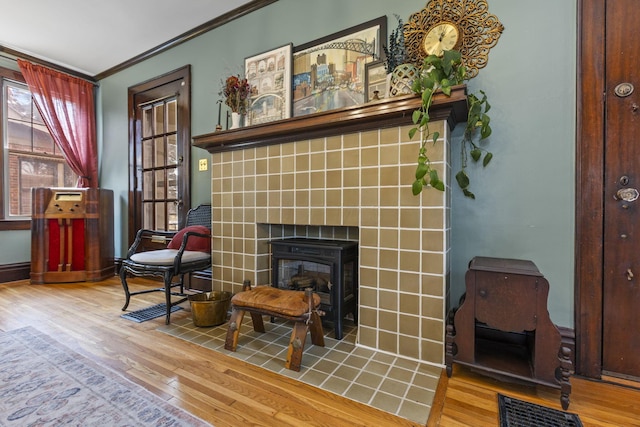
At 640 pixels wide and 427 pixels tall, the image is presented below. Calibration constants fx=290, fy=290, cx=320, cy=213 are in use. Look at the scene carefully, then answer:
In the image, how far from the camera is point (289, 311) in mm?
1523

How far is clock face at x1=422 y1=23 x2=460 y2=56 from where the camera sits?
1771mm

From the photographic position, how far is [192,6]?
2.63 meters

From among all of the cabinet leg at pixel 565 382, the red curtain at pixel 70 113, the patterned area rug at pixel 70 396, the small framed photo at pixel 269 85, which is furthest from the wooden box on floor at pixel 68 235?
the cabinet leg at pixel 565 382

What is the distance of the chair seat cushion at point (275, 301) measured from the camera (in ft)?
5.03

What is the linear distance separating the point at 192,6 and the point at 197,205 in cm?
184

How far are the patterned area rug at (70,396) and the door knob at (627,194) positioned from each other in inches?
84.8

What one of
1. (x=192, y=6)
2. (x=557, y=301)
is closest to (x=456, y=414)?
(x=557, y=301)

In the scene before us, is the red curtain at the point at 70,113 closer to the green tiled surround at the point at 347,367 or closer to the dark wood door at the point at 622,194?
the green tiled surround at the point at 347,367

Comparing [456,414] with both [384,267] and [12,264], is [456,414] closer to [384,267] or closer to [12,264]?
[384,267]

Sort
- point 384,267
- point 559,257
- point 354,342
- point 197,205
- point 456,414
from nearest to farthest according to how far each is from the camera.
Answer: point 456,414 → point 559,257 → point 384,267 → point 354,342 → point 197,205

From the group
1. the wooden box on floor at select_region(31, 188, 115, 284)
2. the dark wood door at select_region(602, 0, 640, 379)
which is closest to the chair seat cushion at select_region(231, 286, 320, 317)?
the dark wood door at select_region(602, 0, 640, 379)

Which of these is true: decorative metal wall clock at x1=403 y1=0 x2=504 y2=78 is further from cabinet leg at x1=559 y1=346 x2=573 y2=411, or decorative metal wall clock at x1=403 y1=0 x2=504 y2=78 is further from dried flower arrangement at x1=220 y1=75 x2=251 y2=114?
cabinet leg at x1=559 y1=346 x2=573 y2=411

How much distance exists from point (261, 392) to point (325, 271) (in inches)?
31.7

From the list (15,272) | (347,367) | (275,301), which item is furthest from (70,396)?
(15,272)
